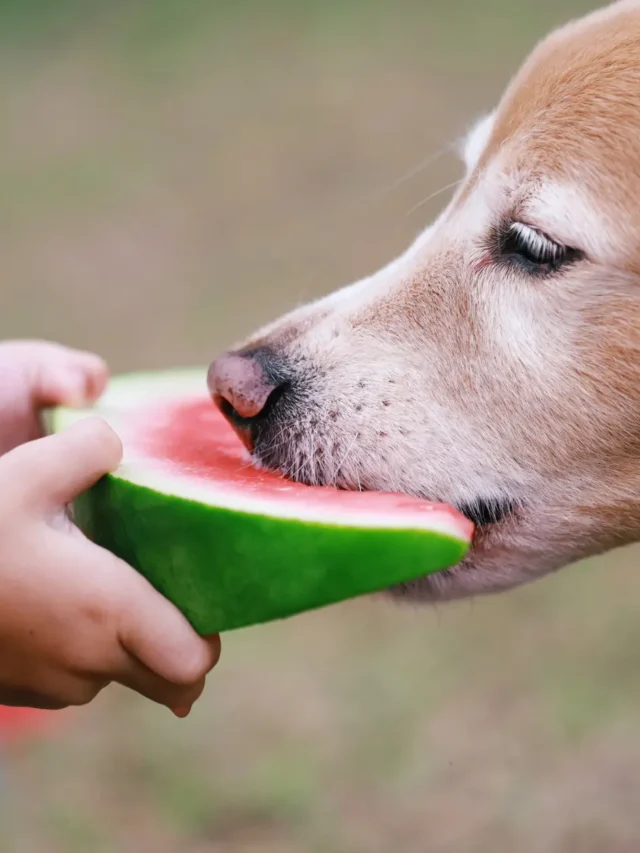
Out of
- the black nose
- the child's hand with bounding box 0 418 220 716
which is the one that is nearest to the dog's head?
the black nose

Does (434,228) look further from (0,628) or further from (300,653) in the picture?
(300,653)

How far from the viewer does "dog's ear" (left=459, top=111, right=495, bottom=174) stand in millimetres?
2459

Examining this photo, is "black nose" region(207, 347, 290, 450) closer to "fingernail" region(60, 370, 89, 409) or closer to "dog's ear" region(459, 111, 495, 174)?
"fingernail" region(60, 370, 89, 409)

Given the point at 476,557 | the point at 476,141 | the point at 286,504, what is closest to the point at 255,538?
the point at 286,504

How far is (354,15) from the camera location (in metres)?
10.9

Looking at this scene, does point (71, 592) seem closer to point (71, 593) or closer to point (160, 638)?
point (71, 593)

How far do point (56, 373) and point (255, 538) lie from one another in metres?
0.74

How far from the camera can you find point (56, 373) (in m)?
2.25

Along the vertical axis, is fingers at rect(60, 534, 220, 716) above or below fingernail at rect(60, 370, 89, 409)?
below

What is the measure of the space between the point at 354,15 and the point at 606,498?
9.82 metres

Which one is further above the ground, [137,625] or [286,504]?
[286,504]

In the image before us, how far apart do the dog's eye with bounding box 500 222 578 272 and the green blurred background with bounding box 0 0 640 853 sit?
2.51ft

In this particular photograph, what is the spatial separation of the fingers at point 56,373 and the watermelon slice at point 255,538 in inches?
8.7

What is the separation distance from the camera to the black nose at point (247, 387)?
2.14 m
